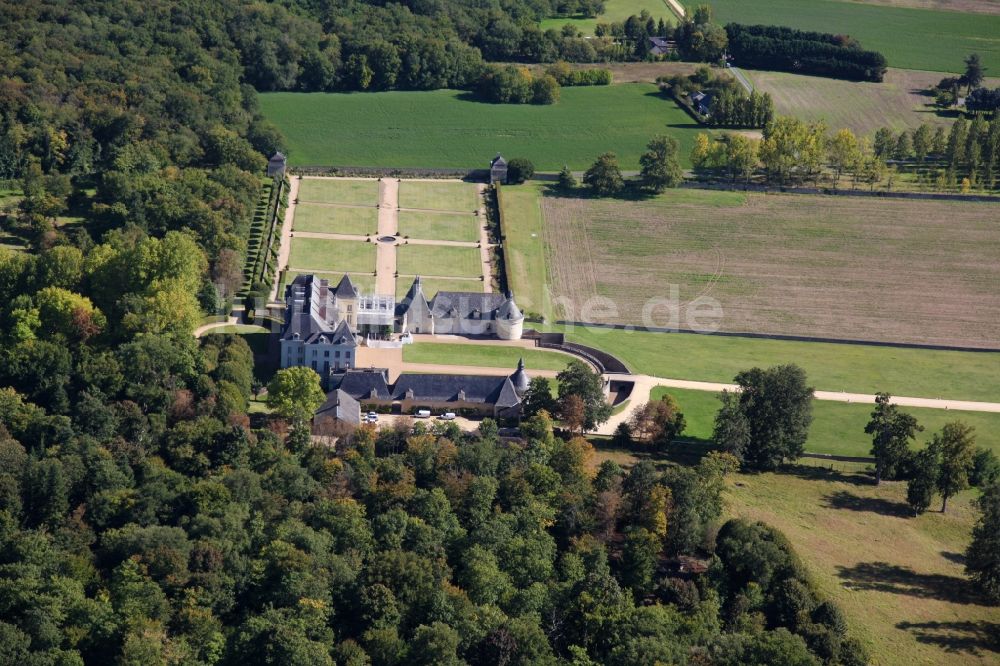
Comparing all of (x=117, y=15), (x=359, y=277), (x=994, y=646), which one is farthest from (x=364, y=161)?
(x=994, y=646)

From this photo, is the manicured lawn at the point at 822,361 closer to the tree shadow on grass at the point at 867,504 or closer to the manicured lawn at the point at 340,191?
the tree shadow on grass at the point at 867,504

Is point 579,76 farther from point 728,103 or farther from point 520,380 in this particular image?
point 520,380

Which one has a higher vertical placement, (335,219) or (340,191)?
(340,191)

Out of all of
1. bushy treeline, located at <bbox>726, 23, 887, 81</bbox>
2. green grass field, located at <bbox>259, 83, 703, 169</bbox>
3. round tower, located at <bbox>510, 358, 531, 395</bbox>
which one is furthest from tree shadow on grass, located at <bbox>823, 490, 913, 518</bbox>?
bushy treeline, located at <bbox>726, 23, 887, 81</bbox>

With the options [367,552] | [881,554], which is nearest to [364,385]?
[367,552]

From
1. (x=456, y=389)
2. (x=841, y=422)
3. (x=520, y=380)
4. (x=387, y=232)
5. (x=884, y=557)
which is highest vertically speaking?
(x=387, y=232)

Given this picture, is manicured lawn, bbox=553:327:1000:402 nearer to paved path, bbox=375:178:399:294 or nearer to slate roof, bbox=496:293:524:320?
slate roof, bbox=496:293:524:320

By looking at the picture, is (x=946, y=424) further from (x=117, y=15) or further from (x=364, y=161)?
(x=117, y=15)
